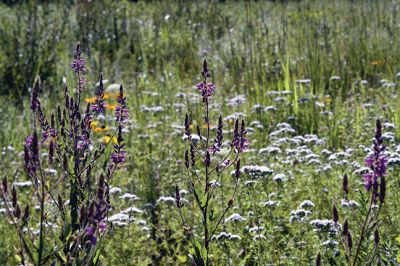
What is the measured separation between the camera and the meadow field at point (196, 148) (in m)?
2.29

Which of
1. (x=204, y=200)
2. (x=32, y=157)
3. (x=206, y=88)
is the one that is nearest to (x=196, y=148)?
(x=206, y=88)

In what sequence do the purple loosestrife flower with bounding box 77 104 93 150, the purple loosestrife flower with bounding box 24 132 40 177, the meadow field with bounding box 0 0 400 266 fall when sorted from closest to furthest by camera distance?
the purple loosestrife flower with bounding box 24 132 40 177
the meadow field with bounding box 0 0 400 266
the purple loosestrife flower with bounding box 77 104 93 150

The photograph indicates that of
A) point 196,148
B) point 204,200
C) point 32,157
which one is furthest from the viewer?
point 196,148

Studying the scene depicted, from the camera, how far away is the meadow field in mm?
2293

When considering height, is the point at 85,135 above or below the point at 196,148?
above

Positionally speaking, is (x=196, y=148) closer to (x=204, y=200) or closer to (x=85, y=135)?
(x=85, y=135)

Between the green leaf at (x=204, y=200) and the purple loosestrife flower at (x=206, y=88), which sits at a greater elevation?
the purple loosestrife flower at (x=206, y=88)

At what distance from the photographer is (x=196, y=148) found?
4.06 metres

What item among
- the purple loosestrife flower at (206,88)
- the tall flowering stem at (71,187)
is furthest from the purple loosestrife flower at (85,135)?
the purple loosestrife flower at (206,88)

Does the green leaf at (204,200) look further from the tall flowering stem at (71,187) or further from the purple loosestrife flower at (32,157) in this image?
the purple loosestrife flower at (32,157)

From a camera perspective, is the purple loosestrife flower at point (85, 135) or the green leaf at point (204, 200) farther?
the purple loosestrife flower at point (85, 135)

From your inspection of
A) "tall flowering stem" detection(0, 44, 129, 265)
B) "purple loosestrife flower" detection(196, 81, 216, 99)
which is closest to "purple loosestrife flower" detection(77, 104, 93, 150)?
"tall flowering stem" detection(0, 44, 129, 265)

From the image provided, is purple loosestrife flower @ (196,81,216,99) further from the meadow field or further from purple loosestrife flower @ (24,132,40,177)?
purple loosestrife flower @ (24,132,40,177)

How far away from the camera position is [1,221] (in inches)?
163
